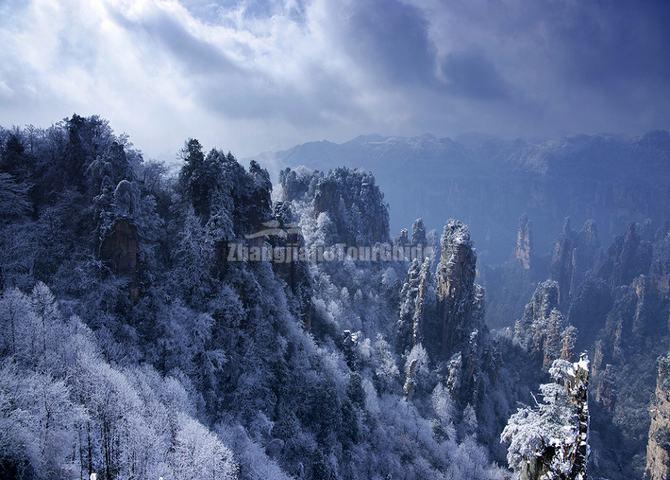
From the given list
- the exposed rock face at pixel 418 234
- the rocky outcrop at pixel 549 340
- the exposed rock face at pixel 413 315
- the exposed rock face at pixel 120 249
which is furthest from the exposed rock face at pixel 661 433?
the exposed rock face at pixel 120 249

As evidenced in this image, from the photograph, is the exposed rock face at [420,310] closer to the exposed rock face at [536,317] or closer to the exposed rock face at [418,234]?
the exposed rock face at [418,234]

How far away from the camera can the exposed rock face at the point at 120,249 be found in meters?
48.5

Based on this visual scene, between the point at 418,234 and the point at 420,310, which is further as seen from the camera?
the point at 418,234

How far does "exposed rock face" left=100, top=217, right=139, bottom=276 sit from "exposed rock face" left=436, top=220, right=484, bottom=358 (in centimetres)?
7911

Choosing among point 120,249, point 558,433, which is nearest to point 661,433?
point 558,433

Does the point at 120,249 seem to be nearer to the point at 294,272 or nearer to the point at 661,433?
the point at 294,272

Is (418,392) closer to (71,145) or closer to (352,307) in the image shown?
(352,307)

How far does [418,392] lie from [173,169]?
6838 centimetres

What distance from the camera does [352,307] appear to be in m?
112

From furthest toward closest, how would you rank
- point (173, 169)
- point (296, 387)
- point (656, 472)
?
point (656, 472), point (173, 169), point (296, 387)

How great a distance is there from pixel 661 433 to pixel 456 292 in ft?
171

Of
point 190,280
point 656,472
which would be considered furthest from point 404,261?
point 190,280

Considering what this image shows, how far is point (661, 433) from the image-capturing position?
9481 centimetres

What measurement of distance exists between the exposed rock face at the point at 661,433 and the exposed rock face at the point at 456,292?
4204cm
